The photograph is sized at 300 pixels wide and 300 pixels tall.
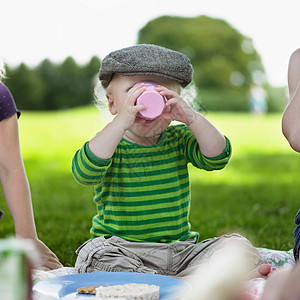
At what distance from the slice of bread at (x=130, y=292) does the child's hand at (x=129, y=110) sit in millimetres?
646

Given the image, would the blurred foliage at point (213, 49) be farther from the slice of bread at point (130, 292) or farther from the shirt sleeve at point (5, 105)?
the slice of bread at point (130, 292)

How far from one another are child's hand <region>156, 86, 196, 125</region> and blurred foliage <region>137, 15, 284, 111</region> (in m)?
27.2

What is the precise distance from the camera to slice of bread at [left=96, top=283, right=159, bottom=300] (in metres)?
1.32

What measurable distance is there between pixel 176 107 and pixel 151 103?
0.14m

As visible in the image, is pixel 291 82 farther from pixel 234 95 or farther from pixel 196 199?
pixel 234 95

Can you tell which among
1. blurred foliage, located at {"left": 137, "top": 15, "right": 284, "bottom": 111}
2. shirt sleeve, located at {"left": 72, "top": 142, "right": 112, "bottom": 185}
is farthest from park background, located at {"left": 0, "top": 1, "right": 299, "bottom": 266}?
blurred foliage, located at {"left": 137, "top": 15, "right": 284, "bottom": 111}

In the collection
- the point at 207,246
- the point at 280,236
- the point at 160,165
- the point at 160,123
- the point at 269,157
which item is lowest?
the point at 269,157

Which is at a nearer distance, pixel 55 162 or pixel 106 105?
pixel 106 105

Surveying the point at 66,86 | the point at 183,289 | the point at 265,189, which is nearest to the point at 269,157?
the point at 265,189

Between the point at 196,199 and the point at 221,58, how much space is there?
93.7ft

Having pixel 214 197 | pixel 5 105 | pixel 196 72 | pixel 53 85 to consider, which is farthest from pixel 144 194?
pixel 196 72

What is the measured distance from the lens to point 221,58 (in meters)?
32.2

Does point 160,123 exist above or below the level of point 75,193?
above

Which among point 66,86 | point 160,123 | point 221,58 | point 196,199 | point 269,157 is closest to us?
point 160,123
